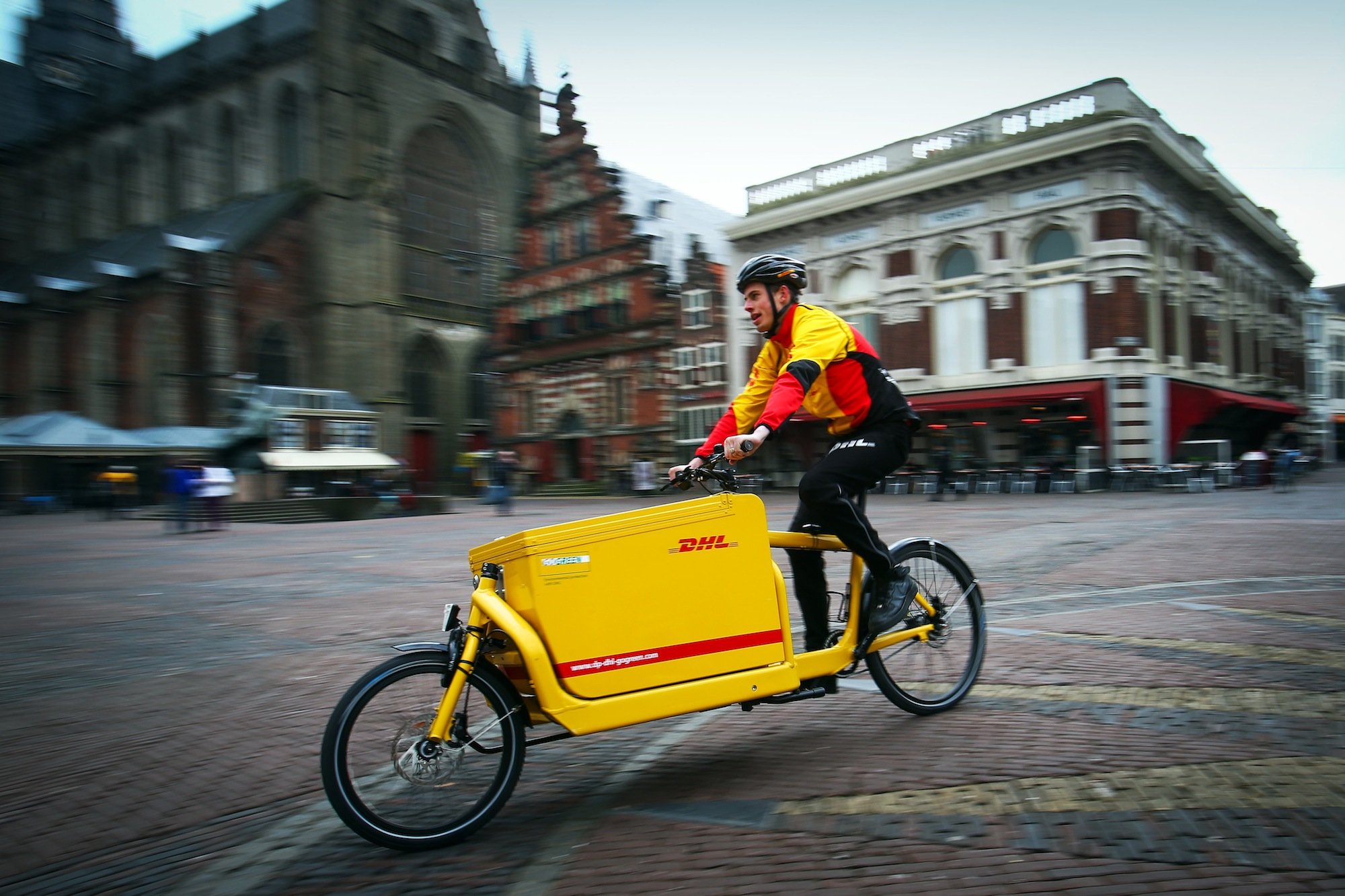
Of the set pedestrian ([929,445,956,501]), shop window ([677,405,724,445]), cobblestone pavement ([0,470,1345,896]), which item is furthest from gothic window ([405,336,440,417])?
cobblestone pavement ([0,470,1345,896])

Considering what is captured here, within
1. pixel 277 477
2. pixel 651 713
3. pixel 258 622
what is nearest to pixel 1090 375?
pixel 258 622

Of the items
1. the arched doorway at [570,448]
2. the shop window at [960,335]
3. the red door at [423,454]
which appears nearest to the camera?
the shop window at [960,335]

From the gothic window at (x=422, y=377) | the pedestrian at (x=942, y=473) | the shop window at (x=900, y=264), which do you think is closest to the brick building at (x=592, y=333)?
the gothic window at (x=422, y=377)

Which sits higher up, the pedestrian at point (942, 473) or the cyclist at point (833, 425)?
the cyclist at point (833, 425)

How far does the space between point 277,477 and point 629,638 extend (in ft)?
116

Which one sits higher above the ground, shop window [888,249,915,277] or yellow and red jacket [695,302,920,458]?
shop window [888,249,915,277]

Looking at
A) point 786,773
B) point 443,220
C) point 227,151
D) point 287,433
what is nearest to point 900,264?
point 287,433

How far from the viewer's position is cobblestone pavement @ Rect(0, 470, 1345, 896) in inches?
105

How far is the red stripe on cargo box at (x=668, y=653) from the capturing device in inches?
125

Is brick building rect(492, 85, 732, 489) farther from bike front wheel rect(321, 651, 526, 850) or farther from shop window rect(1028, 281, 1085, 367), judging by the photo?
bike front wheel rect(321, 651, 526, 850)

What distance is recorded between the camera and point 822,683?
12.4 feet

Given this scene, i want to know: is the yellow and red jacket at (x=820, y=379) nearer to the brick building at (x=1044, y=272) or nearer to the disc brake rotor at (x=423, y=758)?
the disc brake rotor at (x=423, y=758)

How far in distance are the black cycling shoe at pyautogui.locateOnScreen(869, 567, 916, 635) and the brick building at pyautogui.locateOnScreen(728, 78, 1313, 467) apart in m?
23.8

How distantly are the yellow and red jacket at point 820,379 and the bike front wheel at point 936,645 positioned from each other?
68cm
